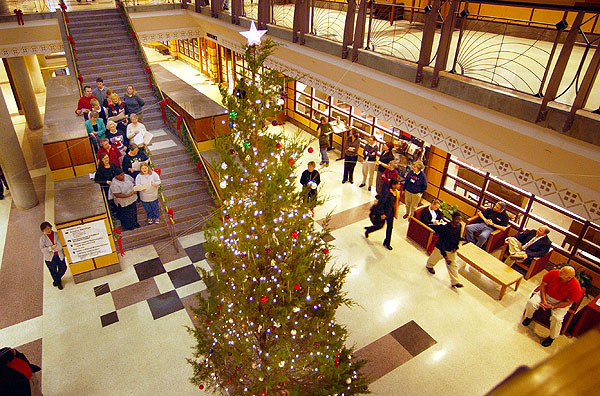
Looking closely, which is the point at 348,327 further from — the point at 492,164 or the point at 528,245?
the point at 528,245

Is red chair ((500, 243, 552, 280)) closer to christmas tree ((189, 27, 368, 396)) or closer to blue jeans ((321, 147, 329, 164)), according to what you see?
christmas tree ((189, 27, 368, 396))

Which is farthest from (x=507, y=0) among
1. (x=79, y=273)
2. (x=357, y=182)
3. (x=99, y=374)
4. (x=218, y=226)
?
(x=79, y=273)

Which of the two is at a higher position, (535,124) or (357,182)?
(535,124)

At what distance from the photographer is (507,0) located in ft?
16.0

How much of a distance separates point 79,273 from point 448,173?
825 centimetres

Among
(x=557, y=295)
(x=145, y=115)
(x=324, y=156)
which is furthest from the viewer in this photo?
(x=324, y=156)

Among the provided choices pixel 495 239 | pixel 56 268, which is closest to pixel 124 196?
pixel 56 268

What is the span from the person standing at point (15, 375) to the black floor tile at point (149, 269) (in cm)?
263

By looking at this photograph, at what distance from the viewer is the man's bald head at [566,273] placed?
19.6ft

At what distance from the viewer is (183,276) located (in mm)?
7707

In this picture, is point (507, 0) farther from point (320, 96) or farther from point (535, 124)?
point (320, 96)

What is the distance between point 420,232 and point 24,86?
A: 13636 millimetres

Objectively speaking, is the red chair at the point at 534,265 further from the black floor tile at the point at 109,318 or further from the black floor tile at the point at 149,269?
the black floor tile at the point at 109,318

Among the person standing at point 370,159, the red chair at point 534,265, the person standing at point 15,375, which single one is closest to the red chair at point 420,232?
the red chair at point 534,265
